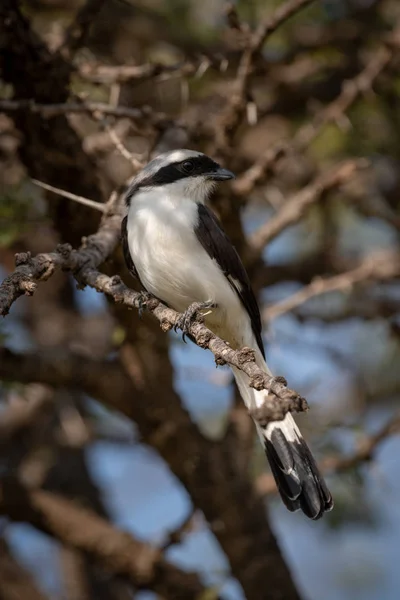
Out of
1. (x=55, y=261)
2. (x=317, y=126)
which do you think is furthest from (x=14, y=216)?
(x=317, y=126)

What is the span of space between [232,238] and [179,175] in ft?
2.07

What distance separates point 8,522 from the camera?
511 cm

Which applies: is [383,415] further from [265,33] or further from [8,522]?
[265,33]

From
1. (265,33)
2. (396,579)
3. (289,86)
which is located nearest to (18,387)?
(265,33)

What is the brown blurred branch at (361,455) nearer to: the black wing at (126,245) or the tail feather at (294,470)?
the tail feather at (294,470)

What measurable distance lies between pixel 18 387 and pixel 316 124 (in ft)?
7.10

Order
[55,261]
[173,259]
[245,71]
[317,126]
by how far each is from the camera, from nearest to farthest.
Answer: [55,261] → [173,259] → [245,71] → [317,126]

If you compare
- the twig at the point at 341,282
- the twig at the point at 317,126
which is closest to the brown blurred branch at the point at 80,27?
the twig at the point at 317,126

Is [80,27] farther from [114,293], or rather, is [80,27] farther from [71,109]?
[114,293]

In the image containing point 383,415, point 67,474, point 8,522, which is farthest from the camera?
point 383,415

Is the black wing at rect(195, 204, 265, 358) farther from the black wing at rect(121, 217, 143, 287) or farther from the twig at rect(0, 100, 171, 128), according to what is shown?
the twig at rect(0, 100, 171, 128)

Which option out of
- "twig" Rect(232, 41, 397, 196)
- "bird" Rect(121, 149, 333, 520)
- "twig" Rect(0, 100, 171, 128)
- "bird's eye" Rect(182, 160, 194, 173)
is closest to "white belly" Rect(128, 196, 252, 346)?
"bird" Rect(121, 149, 333, 520)

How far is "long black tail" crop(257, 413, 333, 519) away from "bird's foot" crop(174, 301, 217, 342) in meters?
0.52

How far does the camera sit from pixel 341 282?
15.5 feet
